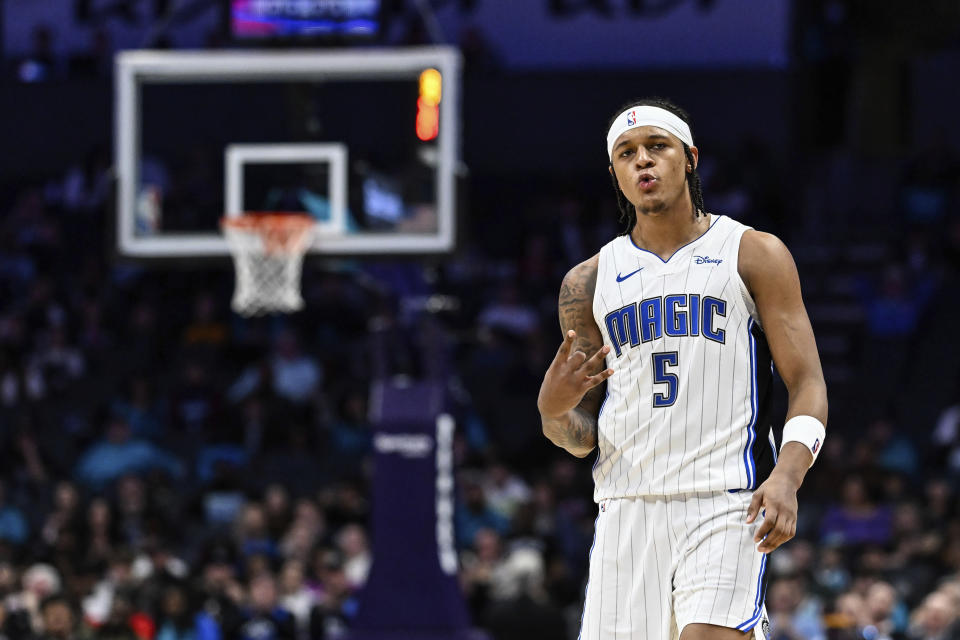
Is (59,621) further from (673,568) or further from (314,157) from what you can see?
(673,568)

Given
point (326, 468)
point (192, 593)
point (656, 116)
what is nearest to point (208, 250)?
point (192, 593)

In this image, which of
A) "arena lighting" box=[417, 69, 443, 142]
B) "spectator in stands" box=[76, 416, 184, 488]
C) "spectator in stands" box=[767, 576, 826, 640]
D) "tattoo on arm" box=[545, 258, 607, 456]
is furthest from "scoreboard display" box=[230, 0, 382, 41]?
"tattoo on arm" box=[545, 258, 607, 456]

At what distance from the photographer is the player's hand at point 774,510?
4211 millimetres

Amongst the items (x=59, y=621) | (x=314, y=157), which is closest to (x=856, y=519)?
(x=314, y=157)

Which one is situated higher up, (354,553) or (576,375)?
(576,375)

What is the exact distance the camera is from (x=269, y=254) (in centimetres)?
1138

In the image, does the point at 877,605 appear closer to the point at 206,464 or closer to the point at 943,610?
the point at 943,610

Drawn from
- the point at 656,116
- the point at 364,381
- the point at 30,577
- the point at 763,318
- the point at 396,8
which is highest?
the point at 396,8

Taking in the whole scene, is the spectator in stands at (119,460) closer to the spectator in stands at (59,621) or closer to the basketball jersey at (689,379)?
the spectator in stands at (59,621)

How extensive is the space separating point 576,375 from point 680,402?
0.32 meters

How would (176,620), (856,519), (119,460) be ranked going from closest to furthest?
(176,620) < (856,519) < (119,460)

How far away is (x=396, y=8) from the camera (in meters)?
13.4

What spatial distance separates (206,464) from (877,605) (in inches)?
303

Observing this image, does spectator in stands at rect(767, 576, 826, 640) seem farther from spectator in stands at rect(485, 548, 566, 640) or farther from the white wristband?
the white wristband
